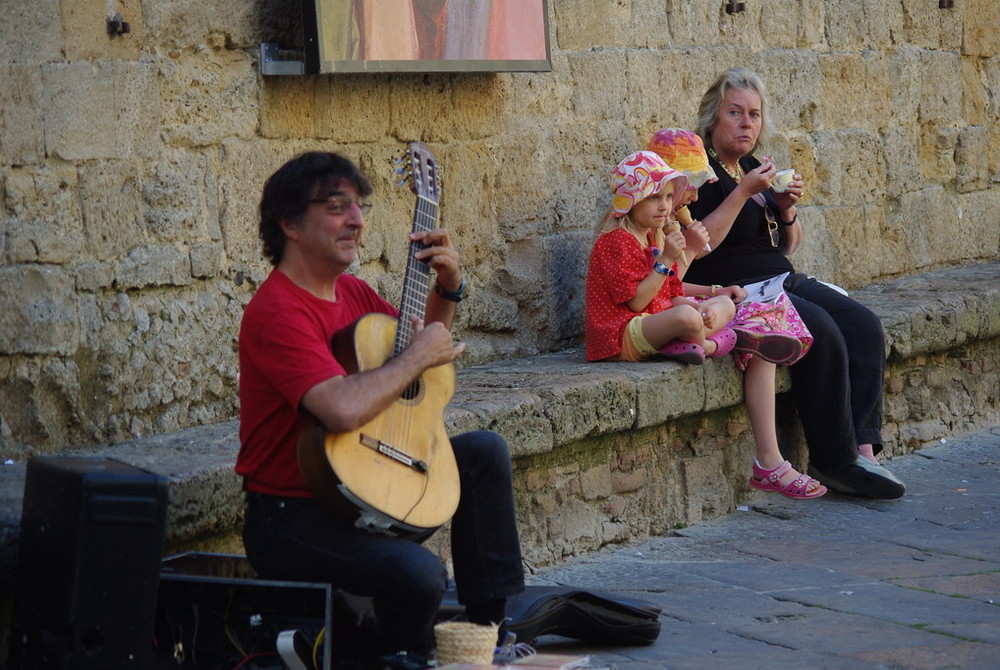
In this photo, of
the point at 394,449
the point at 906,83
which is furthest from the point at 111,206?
the point at 906,83

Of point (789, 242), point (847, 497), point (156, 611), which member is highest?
point (789, 242)

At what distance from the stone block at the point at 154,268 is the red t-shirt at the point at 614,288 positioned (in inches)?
60.2

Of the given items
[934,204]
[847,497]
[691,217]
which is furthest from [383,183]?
[934,204]

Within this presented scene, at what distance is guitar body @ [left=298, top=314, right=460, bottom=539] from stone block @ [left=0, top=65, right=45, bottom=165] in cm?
128

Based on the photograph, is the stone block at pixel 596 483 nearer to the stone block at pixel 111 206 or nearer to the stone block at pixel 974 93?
the stone block at pixel 111 206

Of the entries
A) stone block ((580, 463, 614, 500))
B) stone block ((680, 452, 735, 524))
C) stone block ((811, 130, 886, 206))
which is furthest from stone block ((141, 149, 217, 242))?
stone block ((811, 130, 886, 206))

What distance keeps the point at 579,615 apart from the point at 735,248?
8.13 feet

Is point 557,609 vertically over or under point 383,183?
under

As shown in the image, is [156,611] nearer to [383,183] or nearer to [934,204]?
[383,183]

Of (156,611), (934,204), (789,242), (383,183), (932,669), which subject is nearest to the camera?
(156,611)

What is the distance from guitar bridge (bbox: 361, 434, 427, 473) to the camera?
3.47 m

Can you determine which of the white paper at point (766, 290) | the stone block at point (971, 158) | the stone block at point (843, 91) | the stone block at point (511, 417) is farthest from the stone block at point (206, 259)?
the stone block at point (971, 158)

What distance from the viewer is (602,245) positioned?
5.42 metres

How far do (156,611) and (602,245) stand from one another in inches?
97.9
